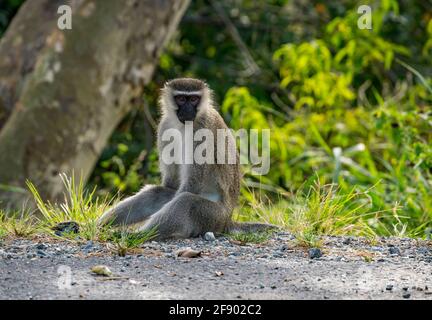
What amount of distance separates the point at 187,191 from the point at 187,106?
69 centimetres

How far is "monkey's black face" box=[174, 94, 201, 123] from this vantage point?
6387mm

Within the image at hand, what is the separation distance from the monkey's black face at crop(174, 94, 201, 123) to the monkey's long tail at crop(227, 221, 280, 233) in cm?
87

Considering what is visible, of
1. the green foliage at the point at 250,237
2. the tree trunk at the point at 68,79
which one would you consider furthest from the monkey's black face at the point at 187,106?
the tree trunk at the point at 68,79

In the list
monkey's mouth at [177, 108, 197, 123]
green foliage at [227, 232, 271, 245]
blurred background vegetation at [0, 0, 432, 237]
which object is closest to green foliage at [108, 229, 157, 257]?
green foliage at [227, 232, 271, 245]

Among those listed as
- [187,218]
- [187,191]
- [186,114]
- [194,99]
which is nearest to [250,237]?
[187,218]

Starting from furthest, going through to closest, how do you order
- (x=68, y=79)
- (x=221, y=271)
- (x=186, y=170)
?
(x=68, y=79) < (x=186, y=170) < (x=221, y=271)

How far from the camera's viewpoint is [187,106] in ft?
21.1

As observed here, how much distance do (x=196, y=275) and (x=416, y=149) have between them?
3.22 metres

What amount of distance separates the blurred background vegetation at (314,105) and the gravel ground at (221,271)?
0.68 meters

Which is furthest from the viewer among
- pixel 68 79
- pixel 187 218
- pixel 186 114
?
pixel 68 79

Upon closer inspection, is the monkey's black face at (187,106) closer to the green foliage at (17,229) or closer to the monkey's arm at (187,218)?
the monkey's arm at (187,218)

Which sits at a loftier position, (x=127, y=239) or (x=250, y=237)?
(x=127, y=239)

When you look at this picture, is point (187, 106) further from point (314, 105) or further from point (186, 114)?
A: point (314, 105)
